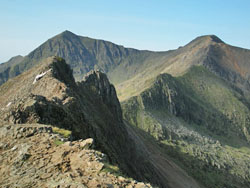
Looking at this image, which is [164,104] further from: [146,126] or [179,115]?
[146,126]

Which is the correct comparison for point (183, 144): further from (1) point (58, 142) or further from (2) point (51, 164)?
(2) point (51, 164)

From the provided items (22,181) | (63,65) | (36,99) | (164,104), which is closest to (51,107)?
(36,99)

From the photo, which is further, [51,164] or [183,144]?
[183,144]

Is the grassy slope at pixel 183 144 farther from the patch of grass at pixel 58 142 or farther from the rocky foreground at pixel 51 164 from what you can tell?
the rocky foreground at pixel 51 164

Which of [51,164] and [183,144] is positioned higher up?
[51,164]

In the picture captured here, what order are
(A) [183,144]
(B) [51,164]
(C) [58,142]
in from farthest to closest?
(A) [183,144]
(C) [58,142]
(B) [51,164]

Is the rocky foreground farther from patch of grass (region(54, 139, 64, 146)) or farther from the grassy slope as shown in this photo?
the grassy slope

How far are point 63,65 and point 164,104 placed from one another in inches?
5722

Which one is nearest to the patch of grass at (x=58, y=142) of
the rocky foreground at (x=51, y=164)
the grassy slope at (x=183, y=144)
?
the rocky foreground at (x=51, y=164)

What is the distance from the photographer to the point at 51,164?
49.7ft

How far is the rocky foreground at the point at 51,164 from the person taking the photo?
13227mm

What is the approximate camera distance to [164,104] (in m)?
196

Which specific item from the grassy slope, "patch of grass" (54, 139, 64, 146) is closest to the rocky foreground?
"patch of grass" (54, 139, 64, 146)

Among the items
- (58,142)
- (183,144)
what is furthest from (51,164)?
(183,144)
